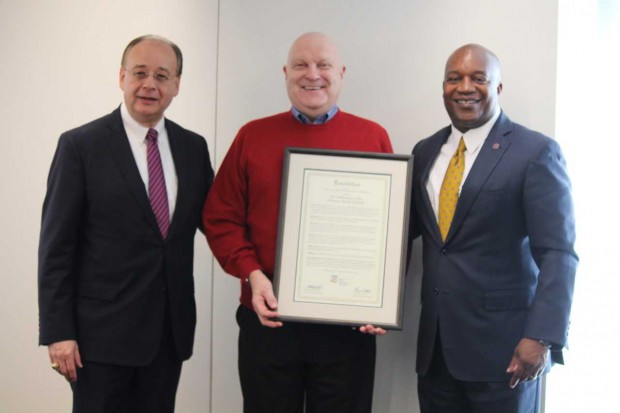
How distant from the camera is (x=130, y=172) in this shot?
183cm

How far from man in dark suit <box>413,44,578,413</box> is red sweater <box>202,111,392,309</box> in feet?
0.99

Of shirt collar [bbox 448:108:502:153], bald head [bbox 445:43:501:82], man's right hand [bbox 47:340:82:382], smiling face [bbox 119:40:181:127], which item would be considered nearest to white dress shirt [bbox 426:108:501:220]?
shirt collar [bbox 448:108:502:153]

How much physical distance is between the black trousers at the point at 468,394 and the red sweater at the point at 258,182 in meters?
0.63

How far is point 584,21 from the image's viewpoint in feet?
7.93

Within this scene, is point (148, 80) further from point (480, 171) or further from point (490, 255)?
point (490, 255)

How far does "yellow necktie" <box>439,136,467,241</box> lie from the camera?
1.87 meters

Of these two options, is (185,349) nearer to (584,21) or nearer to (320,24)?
(320,24)

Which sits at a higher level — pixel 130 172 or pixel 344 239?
pixel 130 172

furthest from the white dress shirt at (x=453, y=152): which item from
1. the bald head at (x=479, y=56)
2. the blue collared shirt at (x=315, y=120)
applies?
the blue collared shirt at (x=315, y=120)

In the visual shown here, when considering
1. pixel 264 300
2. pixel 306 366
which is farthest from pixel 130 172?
pixel 306 366

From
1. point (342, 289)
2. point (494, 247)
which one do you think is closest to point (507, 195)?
point (494, 247)

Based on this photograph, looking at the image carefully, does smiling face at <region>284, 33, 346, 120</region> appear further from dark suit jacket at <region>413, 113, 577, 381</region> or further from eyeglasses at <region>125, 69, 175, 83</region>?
dark suit jacket at <region>413, 113, 577, 381</region>

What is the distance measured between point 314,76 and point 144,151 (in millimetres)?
596

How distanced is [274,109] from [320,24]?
39 centimetres
